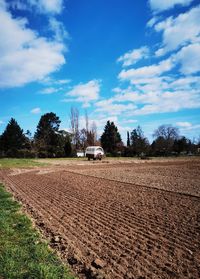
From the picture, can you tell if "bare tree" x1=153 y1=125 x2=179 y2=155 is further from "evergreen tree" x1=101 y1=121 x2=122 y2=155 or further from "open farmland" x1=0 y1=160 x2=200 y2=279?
"open farmland" x1=0 y1=160 x2=200 y2=279

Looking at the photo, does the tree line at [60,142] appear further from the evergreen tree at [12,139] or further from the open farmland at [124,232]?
the open farmland at [124,232]

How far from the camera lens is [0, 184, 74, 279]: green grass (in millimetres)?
4246

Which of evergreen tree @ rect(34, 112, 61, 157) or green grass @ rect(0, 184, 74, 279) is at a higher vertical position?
evergreen tree @ rect(34, 112, 61, 157)

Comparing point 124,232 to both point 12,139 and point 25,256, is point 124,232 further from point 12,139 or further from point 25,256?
point 12,139

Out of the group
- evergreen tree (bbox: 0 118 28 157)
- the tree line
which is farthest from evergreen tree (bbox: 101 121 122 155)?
evergreen tree (bbox: 0 118 28 157)

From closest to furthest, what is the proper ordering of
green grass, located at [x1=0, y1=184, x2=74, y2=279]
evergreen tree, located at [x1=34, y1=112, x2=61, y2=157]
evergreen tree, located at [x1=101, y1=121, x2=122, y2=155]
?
green grass, located at [x1=0, y1=184, x2=74, y2=279] → evergreen tree, located at [x1=34, y1=112, x2=61, y2=157] → evergreen tree, located at [x1=101, y1=121, x2=122, y2=155]

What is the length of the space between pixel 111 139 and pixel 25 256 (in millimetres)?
74648

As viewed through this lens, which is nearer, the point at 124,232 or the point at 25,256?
the point at 25,256

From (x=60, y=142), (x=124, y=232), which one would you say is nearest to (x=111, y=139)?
(x=60, y=142)

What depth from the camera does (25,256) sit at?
489cm

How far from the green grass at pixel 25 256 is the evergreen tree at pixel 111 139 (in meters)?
72.1

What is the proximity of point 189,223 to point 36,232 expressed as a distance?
3616 mm

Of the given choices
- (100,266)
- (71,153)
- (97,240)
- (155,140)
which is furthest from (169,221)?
(155,140)

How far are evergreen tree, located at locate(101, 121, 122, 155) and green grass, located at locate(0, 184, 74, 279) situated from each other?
2839 inches
